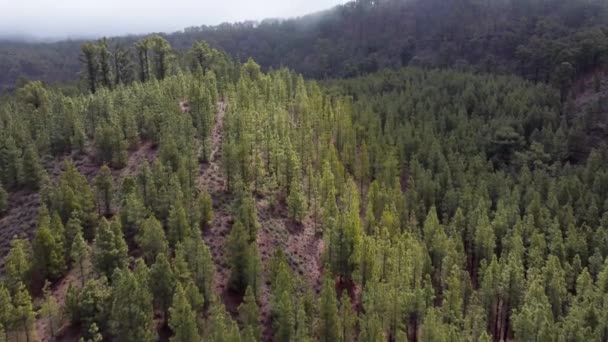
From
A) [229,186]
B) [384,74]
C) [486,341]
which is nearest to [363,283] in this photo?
[486,341]

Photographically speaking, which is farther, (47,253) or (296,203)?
(296,203)

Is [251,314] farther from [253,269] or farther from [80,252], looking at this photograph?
[80,252]

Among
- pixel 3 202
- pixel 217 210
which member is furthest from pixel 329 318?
pixel 3 202

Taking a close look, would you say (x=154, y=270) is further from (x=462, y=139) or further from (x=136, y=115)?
(x=462, y=139)

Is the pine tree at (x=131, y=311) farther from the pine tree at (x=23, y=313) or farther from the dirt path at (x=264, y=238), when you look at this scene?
the dirt path at (x=264, y=238)

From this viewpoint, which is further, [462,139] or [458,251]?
[462,139]

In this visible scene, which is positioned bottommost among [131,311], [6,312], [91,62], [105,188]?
[131,311]

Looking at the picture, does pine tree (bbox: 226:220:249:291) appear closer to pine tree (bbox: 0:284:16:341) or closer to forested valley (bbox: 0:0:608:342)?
forested valley (bbox: 0:0:608:342)
